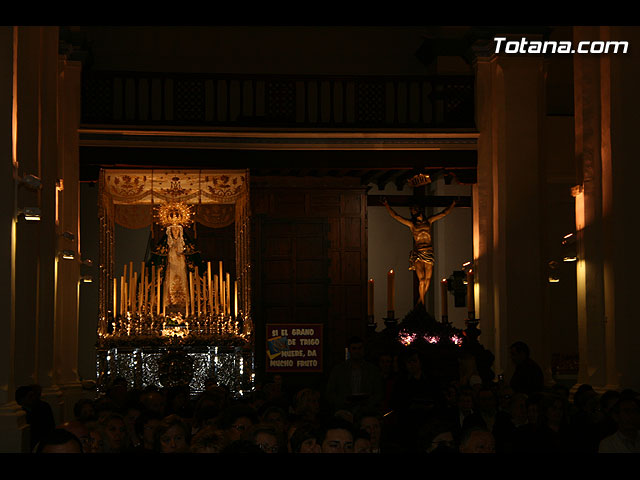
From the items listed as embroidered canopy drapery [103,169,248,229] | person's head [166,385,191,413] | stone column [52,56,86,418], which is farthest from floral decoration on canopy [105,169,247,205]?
person's head [166,385,191,413]

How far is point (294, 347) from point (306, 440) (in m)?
14.3

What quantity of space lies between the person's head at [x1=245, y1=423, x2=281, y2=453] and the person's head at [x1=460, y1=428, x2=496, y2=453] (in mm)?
1269

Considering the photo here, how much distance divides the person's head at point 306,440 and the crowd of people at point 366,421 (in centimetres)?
1

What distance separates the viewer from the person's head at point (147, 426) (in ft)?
26.8

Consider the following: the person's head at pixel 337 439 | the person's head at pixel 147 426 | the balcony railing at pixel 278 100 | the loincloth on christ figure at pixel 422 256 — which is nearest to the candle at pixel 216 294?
the balcony railing at pixel 278 100

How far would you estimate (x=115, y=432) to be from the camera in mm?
8398

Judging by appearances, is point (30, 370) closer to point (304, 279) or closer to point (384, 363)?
point (384, 363)

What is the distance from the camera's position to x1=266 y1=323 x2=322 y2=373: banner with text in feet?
69.9

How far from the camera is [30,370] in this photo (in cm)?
1152

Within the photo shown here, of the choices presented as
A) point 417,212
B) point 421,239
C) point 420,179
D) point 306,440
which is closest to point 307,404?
point 306,440

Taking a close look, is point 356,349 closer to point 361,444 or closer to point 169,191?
point 361,444

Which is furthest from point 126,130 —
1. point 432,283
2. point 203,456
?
point 203,456

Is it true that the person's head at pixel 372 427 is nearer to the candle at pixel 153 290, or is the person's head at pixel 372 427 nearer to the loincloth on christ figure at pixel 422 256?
the candle at pixel 153 290

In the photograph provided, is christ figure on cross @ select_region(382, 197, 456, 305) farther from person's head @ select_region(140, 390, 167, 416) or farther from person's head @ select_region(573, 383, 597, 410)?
person's head @ select_region(573, 383, 597, 410)
